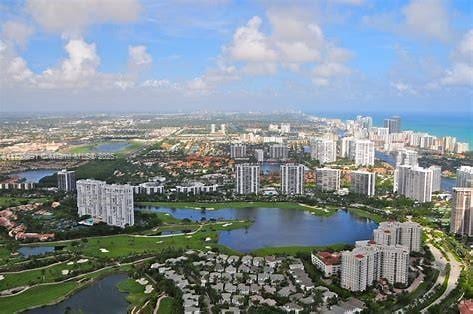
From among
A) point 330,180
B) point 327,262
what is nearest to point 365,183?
point 330,180

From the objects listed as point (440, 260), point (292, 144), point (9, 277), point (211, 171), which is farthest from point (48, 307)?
point (292, 144)

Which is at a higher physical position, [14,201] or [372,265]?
[372,265]

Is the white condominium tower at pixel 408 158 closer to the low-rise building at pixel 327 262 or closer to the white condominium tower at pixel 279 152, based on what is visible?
the white condominium tower at pixel 279 152

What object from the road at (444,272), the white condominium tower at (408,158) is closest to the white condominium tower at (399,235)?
the road at (444,272)

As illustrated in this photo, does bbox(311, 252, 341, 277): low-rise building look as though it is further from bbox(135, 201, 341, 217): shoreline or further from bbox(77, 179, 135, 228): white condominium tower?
bbox(77, 179, 135, 228): white condominium tower

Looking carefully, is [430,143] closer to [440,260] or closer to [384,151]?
[384,151]

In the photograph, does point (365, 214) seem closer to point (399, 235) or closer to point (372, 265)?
point (399, 235)

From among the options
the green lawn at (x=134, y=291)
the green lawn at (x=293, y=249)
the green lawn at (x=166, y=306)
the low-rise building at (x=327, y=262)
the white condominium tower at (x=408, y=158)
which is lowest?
the green lawn at (x=134, y=291)

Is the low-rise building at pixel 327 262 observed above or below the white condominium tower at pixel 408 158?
below
